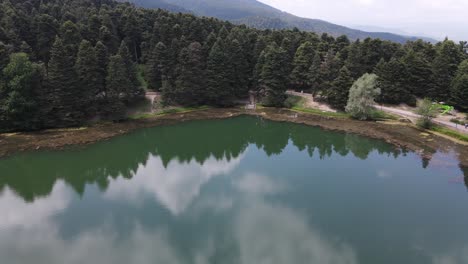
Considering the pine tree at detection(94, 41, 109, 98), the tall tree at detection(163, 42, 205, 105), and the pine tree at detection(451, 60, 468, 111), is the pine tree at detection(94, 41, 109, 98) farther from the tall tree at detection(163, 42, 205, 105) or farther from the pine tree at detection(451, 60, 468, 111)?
the pine tree at detection(451, 60, 468, 111)

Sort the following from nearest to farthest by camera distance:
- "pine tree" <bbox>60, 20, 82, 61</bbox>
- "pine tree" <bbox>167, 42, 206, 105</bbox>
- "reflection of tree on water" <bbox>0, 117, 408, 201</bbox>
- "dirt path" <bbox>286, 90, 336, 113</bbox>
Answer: "reflection of tree on water" <bbox>0, 117, 408, 201</bbox> < "pine tree" <bbox>60, 20, 82, 61</bbox> < "pine tree" <bbox>167, 42, 206, 105</bbox> < "dirt path" <bbox>286, 90, 336, 113</bbox>

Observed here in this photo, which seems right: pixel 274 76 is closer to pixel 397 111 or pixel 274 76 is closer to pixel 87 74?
pixel 397 111

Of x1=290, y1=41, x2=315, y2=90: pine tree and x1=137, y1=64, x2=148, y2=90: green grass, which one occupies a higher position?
x1=290, y1=41, x2=315, y2=90: pine tree

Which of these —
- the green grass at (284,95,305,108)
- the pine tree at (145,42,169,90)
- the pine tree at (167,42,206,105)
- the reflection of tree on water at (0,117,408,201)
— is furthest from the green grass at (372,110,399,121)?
the pine tree at (145,42,169,90)

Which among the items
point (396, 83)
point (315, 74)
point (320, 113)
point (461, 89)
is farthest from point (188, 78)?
point (461, 89)

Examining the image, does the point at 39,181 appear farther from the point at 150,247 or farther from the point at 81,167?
the point at 150,247
